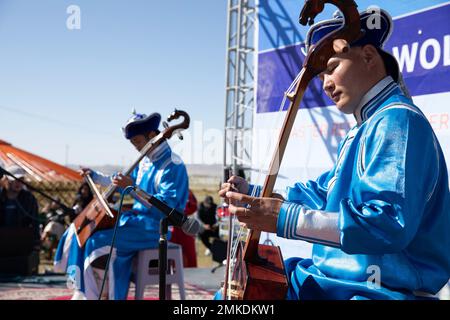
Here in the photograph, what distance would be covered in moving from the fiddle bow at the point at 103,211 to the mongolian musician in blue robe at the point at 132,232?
0.06 meters

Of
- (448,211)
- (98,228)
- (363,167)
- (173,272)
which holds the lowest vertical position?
(173,272)

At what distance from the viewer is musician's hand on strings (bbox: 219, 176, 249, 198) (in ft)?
5.16

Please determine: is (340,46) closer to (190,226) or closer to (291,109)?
(291,109)

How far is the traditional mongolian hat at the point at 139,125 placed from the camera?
12.2ft

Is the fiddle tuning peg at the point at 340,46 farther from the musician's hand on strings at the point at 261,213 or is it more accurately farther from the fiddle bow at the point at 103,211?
the fiddle bow at the point at 103,211

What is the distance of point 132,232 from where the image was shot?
372 cm

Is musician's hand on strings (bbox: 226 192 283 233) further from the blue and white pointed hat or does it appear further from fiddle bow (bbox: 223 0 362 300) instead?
the blue and white pointed hat

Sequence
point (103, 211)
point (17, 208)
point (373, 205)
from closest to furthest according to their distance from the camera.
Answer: point (373, 205) < point (103, 211) < point (17, 208)

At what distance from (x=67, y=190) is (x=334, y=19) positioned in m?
11.0

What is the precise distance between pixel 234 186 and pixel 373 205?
56 cm

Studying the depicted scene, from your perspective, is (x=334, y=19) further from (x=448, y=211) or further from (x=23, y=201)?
(x=23, y=201)

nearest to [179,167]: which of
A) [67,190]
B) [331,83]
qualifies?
[331,83]

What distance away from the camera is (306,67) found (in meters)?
1.41

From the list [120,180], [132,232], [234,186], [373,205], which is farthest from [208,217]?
[373,205]
